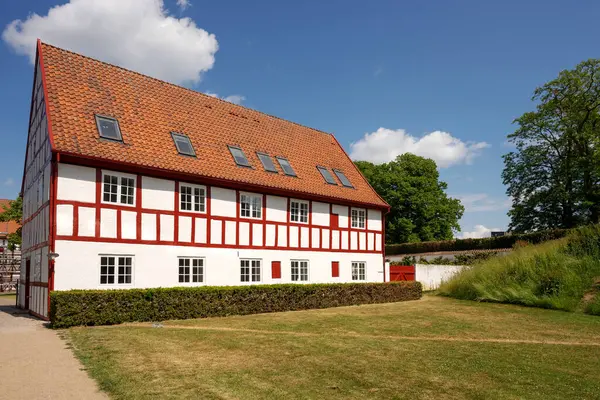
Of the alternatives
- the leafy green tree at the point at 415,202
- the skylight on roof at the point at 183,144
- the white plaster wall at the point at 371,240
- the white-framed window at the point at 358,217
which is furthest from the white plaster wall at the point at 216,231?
the leafy green tree at the point at 415,202

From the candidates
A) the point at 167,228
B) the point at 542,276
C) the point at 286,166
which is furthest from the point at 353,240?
the point at 167,228

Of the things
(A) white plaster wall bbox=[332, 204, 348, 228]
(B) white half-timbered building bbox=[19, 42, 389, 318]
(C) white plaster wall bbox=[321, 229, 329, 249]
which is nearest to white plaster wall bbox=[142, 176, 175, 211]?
(B) white half-timbered building bbox=[19, 42, 389, 318]

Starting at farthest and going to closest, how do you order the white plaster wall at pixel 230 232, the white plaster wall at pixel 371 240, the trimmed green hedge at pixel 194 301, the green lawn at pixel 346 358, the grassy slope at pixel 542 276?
the white plaster wall at pixel 371 240, the white plaster wall at pixel 230 232, the grassy slope at pixel 542 276, the trimmed green hedge at pixel 194 301, the green lawn at pixel 346 358

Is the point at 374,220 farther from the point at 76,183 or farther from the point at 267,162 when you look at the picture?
the point at 76,183

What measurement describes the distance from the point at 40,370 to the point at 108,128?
11.6 m

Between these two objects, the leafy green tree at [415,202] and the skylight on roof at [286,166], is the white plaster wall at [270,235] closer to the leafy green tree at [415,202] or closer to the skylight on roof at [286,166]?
the skylight on roof at [286,166]

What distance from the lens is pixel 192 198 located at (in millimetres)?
19875

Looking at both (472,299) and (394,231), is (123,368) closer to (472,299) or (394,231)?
(472,299)

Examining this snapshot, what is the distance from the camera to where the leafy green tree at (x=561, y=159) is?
130ft

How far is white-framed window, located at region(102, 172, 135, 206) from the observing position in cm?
1741

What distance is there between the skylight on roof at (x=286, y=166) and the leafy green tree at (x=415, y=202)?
27.0 meters

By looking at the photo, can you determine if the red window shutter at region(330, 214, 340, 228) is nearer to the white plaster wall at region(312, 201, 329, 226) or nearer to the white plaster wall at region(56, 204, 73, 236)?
the white plaster wall at region(312, 201, 329, 226)

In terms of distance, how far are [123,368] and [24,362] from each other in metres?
2.34

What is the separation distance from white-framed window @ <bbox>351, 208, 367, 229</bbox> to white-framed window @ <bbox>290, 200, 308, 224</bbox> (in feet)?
11.7
